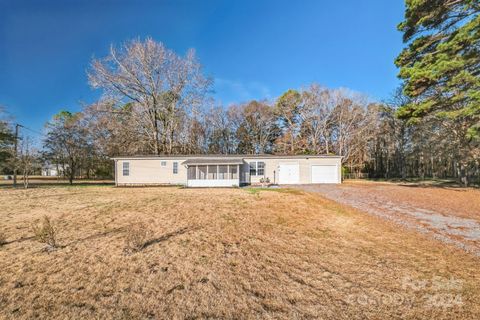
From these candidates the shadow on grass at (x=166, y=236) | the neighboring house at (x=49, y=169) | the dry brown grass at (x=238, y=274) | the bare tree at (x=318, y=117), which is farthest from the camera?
the bare tree at (x=318, y=117)

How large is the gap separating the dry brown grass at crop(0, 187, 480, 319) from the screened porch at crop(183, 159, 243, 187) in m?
11.5

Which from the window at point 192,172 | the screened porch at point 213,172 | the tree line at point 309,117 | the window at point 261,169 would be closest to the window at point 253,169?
the window at point 261,169

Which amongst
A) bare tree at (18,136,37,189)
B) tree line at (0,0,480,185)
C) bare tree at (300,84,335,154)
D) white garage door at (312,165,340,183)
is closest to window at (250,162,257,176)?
white garage door at (312,165,340,183)

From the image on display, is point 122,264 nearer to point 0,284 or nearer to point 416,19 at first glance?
point 0,284

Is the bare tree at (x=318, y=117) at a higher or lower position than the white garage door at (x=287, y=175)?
higher

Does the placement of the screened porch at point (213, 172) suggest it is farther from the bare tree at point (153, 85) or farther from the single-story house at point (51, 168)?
the single-story house at point (51, 168)

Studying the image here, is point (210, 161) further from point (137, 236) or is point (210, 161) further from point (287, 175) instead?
point (137, 236)

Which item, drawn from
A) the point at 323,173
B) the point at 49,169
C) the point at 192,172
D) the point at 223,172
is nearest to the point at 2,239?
the point at 192,172

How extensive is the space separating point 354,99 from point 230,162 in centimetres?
2048

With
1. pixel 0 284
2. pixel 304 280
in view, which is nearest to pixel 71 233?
pixel 0 284

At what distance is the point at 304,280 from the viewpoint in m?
3.01

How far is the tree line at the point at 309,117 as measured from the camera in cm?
1129

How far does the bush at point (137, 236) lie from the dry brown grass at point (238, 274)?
0.15m

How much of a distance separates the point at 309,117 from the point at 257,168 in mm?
14796
